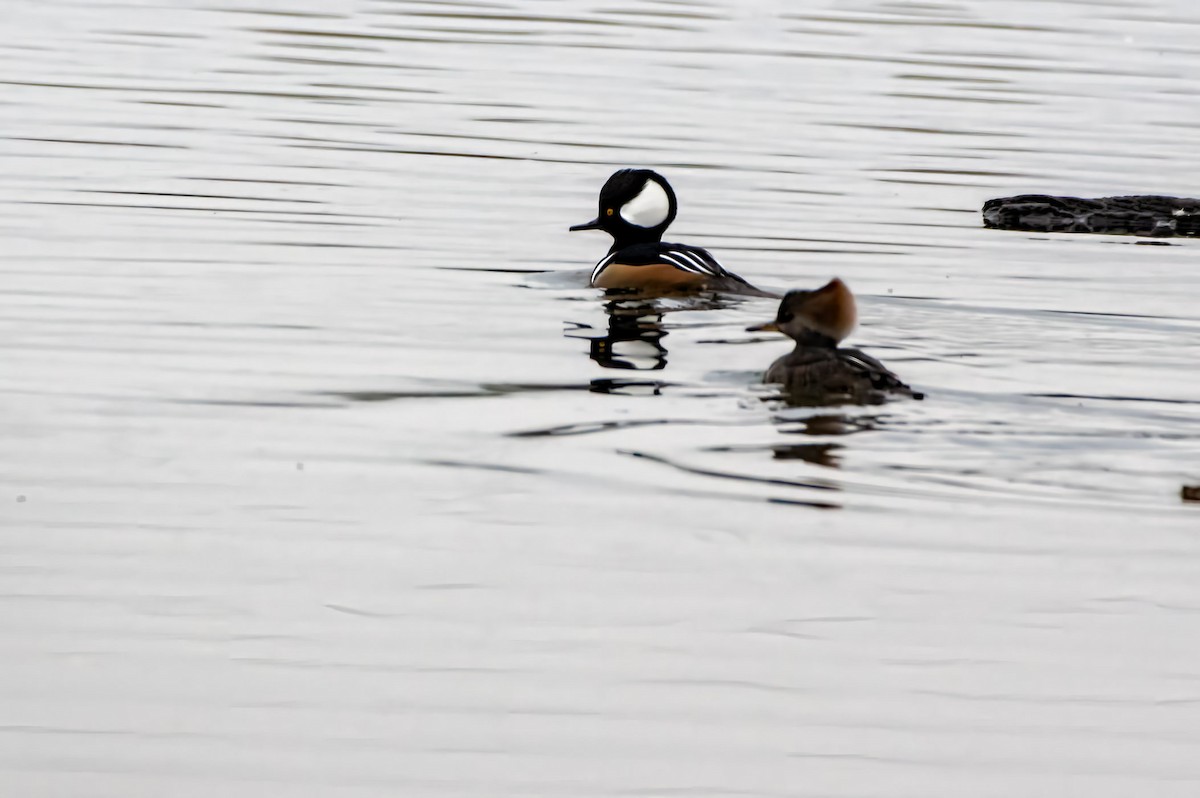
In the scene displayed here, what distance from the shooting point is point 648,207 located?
13.9 meters

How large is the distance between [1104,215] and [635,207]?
3.92m

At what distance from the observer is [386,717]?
5.74 metres

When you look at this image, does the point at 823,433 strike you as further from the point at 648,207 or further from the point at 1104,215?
the point at 1104,215

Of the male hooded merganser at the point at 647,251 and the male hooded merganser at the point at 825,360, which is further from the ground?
the male hooded merganser at the point at 647,251

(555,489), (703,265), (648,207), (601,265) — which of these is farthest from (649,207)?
(555,489)

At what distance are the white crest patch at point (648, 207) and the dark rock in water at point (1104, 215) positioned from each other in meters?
3.13

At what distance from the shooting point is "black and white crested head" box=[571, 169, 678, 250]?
545 inches

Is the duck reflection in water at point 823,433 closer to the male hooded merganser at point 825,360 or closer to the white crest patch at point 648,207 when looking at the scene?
the male hooded merganser at point 825,360

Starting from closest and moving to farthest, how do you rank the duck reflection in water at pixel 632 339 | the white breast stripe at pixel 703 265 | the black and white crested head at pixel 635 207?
the duck reflection in water at pixel 632 339, the white breast stripe at pixel 703 265, the black and white crested head at pixel 635 207

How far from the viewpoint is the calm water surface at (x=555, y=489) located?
5.69m

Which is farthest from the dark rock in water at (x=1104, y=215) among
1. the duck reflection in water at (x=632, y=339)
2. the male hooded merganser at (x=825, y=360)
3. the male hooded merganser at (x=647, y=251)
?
the male hooded merganser at (x=825, y=360)

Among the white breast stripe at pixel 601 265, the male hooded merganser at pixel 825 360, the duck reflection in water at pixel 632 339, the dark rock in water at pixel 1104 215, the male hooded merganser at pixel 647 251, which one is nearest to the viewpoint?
the male hooded merganser at pixel 825 360

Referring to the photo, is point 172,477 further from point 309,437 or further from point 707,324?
point 707,324

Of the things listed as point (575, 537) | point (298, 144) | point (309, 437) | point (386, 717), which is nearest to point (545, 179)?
point (298, 144)
